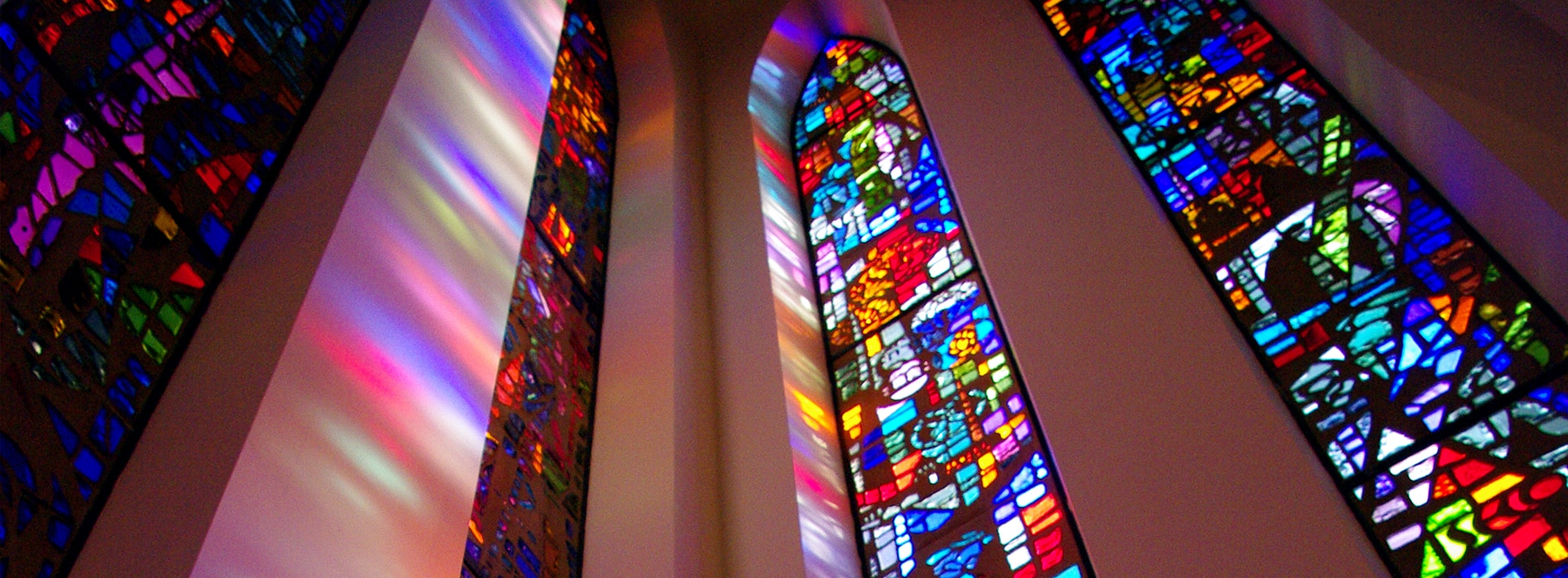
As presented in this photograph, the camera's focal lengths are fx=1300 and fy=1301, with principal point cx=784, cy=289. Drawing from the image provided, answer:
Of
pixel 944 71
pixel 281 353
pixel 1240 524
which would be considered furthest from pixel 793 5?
pixel 281 353

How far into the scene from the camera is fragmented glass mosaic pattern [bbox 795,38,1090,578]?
13.6 feet

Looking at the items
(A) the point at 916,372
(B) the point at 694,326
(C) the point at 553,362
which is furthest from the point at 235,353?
(A) the point at 916,372

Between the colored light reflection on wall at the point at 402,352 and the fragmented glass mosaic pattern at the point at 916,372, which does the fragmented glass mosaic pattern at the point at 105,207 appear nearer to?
the colored light reflection on wall at the point at 402,352

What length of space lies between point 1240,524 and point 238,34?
3.13 metres

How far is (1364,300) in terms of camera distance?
3.99 m

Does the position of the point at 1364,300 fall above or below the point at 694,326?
below

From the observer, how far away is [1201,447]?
3.67 meters

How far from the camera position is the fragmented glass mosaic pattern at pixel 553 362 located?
3.81m

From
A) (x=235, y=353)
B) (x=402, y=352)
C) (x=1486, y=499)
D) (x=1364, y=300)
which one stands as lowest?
(x=1486, y=499)

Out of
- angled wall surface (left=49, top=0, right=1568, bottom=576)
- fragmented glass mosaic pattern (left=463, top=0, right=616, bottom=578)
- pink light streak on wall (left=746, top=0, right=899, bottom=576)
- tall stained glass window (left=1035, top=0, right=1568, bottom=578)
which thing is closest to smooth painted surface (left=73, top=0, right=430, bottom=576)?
angled wall surface (left=49, top=0, right=1568, bottom=576)

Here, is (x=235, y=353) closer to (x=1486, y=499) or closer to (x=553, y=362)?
(x=553, y=362)

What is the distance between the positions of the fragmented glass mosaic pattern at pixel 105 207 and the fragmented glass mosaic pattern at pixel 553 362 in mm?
899

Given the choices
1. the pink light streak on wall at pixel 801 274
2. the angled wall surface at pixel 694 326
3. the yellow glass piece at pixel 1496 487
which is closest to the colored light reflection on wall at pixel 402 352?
the angled wall surface at pixel 694 326

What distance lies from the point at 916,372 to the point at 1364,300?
1579 mm
